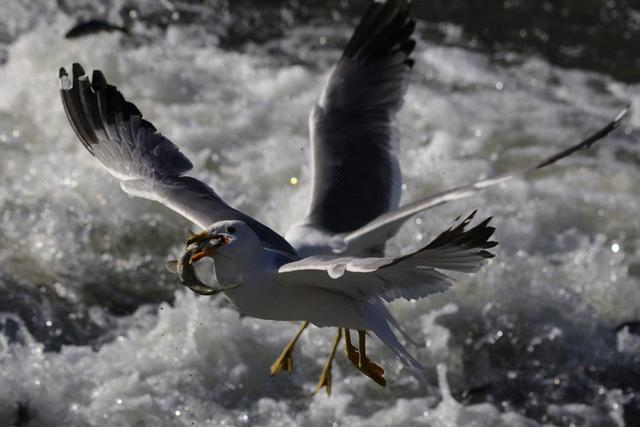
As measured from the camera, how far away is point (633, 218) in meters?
6.36

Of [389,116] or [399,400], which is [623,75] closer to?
[389,116]

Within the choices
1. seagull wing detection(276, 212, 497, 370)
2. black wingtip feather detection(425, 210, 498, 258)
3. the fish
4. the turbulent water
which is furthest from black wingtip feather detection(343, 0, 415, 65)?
black wingtip feather detection(425, 210, 498, 258)

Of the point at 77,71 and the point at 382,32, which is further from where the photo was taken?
the point at 382,32

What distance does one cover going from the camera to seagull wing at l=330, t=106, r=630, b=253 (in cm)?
357

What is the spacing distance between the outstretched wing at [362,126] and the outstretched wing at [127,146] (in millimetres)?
621

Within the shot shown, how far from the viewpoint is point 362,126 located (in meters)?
5.25

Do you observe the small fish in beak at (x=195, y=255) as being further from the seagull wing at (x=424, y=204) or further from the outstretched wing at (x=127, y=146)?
the seagull wing at (x=424, y=204)

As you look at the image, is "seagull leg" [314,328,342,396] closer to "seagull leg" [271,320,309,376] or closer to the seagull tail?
"seagull leg" [271,320,309,376]

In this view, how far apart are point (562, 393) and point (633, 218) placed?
166 centimetres

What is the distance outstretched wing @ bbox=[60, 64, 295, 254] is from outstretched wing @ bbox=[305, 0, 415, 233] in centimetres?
62

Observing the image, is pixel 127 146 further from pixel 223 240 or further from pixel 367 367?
pixel 367 367

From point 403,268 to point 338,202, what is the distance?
1.45m

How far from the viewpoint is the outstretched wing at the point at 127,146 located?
13.8 ft

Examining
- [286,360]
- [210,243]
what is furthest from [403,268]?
[286,360]
